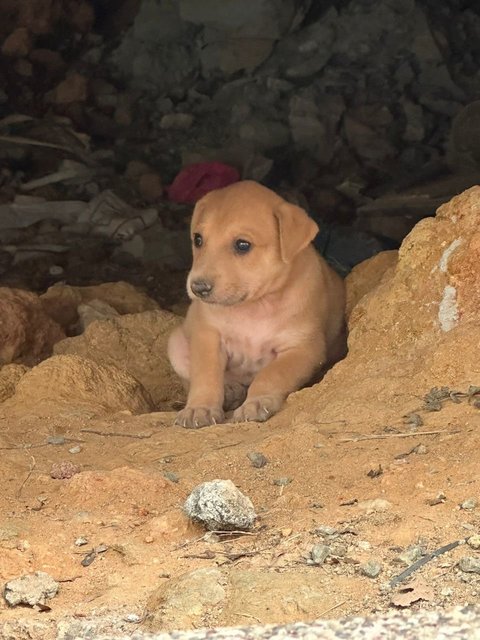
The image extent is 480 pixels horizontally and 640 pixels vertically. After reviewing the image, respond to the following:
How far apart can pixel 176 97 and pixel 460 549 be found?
712 cm

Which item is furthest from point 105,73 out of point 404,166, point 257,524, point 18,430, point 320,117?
point 257,524

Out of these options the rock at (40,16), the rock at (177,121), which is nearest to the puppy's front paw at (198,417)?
the rock at (177,121)

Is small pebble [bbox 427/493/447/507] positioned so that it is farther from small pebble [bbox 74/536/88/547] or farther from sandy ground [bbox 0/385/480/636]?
small pebble [bbox 74/536/88/547]

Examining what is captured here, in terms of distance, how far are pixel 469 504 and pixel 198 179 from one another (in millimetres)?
6015

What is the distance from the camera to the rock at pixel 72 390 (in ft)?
16.5

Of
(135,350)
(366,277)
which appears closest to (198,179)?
(135,350)

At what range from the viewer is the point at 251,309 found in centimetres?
559

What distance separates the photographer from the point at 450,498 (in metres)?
3.20

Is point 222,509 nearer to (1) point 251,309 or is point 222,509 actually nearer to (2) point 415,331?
(2) point 415,331

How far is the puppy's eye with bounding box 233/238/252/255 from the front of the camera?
5277mm

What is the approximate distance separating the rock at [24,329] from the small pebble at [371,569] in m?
3.73

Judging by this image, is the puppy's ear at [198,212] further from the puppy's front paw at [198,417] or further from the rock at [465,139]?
the rock at [465,139]

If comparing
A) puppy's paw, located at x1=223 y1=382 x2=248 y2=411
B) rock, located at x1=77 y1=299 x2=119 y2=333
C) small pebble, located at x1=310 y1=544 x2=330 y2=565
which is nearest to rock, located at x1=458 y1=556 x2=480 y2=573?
small pebble, located at x1=310 y1=544 x2=330 y2=565

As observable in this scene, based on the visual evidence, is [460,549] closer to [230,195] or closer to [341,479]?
[341,479]
